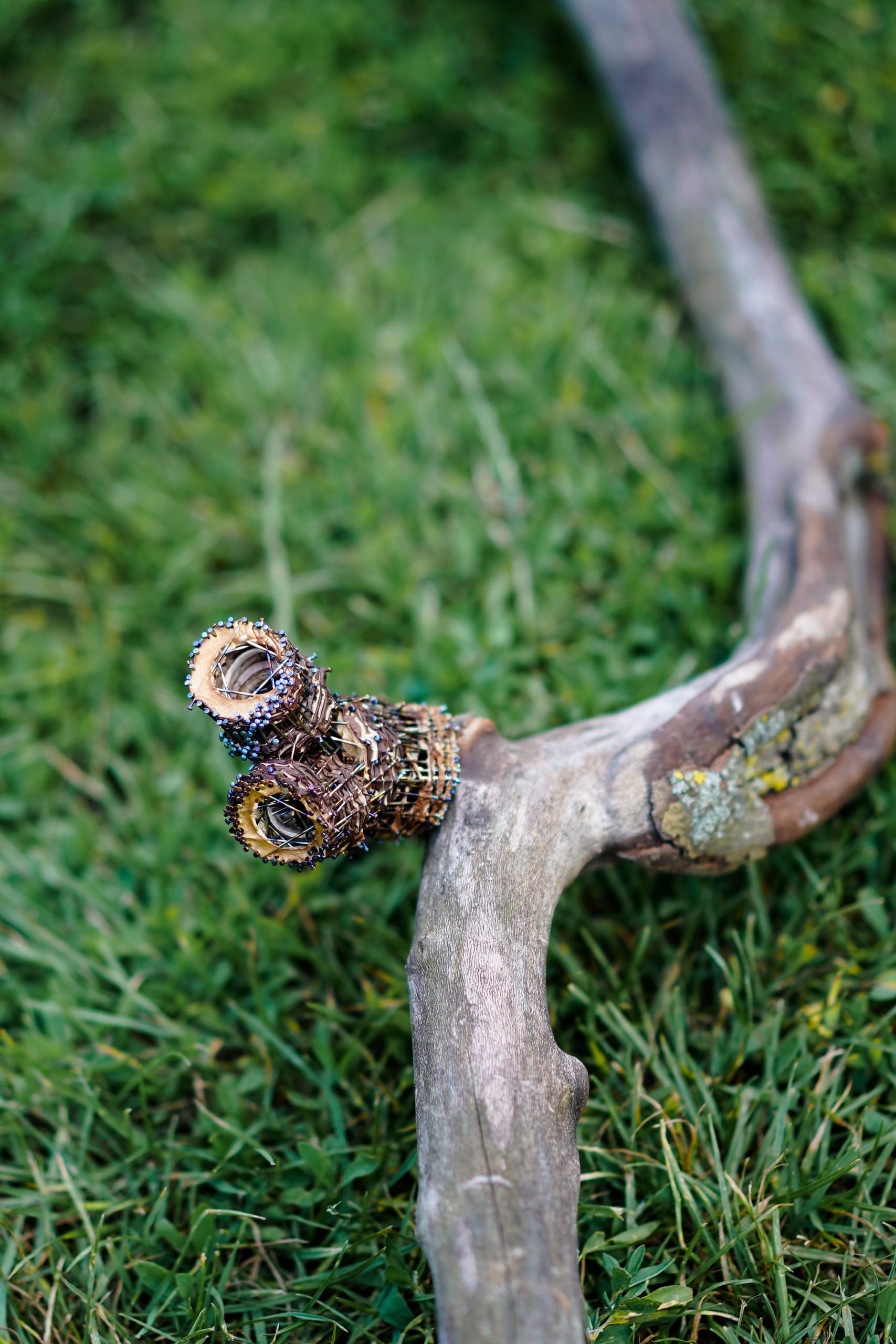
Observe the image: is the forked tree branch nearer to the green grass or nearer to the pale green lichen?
the pale green lichen

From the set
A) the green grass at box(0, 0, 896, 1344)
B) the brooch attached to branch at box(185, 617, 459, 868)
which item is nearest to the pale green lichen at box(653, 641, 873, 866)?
the green grass at box(0, 0, 896, 1344)

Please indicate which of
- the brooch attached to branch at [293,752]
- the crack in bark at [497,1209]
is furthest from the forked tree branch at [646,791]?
the brooch attached to branch at [293,752]

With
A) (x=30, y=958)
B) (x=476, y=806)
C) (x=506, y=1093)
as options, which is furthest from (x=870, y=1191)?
(x=30, y=958)

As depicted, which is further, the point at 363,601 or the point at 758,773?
the point at 363,601

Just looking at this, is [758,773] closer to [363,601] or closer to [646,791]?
[646,791]

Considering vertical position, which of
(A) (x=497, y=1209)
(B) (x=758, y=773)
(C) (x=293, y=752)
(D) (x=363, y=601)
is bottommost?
(A) (x=497, y=1209)

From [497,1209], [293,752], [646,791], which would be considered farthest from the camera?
[646,791]

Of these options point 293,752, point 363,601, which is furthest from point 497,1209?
point 363,601
